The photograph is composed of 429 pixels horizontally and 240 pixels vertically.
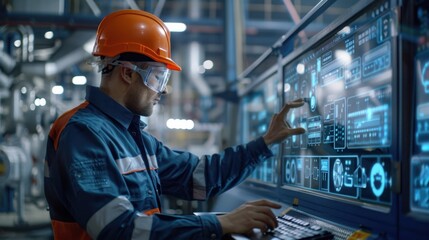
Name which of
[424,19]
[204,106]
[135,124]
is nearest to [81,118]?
[135,124]

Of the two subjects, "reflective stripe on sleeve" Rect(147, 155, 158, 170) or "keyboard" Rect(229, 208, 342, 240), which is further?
"reflective stripe on sleeve" Rect(147, 155, 158, 170)

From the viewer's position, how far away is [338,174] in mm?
1443

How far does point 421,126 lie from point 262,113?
1.71 m

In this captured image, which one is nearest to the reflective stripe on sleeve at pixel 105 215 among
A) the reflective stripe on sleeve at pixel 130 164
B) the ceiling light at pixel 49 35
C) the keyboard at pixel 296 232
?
the reflective stripe on sleeve at pixel 130 164

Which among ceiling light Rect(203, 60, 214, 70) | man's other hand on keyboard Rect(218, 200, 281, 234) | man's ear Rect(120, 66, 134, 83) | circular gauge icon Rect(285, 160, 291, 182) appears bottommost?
man's other hand on keyboard Rect(218, 200, 281, 234)

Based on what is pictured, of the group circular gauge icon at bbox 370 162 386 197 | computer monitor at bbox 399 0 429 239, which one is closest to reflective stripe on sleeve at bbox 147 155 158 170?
circular gauge icon at bbox 370 162 386 197

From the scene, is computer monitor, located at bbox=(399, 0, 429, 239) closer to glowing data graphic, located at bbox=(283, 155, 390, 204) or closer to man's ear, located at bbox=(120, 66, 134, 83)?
glowing data graphic, located at bbox=(283, 155, 390, 204)

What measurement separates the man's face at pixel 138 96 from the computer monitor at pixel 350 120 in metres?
0.59

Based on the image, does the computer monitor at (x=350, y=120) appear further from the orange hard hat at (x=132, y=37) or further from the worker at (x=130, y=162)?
the orange hard hat at (x=132, y=37)

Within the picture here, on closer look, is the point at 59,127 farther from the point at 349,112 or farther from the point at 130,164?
the point at 349,112

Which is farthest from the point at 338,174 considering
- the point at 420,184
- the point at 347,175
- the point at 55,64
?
the point at 55,64

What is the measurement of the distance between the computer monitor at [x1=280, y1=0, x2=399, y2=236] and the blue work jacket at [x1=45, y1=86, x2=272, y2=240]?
27 centimetres

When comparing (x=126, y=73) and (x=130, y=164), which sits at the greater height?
(x=126, y=73)

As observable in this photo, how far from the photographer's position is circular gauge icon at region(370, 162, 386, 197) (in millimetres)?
1161
